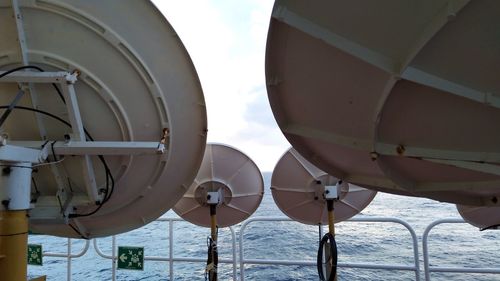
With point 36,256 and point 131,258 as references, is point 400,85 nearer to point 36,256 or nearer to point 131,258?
point 131,258

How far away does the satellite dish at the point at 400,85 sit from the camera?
1548mm

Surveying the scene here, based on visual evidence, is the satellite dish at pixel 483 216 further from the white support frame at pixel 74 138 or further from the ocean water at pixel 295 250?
the ocean water at pixel 295 250

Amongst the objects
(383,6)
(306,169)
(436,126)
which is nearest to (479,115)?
(436,126)

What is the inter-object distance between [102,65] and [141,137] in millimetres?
588

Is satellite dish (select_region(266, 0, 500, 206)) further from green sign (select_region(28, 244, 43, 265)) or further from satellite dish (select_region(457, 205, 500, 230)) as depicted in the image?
green sign (select_region(28, 244, 43, 265))

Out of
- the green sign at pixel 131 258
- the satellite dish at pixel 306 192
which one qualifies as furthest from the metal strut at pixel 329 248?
the green sign at pixel 131 258

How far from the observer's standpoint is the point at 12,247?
1.95m

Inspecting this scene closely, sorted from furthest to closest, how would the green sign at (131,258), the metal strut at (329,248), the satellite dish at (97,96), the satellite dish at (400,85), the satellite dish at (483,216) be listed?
the green sign at (131,258) < the satellite dish at (483,216) < the metal strut at (329,248) < the satellite dish at (97,96) < the satellite dish at (400,85)

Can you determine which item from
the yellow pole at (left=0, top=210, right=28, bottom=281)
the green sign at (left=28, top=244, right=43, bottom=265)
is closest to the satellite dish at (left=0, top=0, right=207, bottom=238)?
the yellow pole at (left=0, top=210, right=28, bottom=281)

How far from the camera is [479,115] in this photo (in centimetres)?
180

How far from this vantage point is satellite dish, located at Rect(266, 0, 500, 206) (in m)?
1.55

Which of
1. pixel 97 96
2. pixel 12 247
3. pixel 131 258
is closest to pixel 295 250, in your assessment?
pixel 131 258

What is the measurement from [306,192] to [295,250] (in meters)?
7.96

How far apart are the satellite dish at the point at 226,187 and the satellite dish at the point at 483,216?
2942mm
